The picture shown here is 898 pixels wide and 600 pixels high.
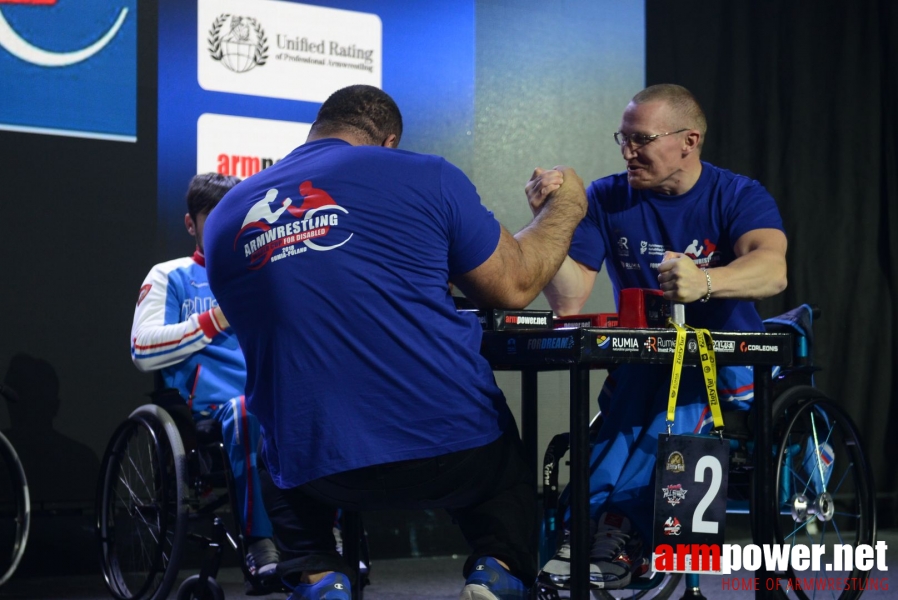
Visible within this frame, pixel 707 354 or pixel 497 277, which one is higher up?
pixel 497 277

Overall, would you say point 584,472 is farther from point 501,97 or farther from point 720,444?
point 501,97

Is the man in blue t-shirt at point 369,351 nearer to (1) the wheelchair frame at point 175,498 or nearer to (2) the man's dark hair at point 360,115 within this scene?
(2) the man's dark hair at point 360,115

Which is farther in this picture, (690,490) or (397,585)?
(397,585)

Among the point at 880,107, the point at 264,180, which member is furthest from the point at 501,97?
the point at 264,180

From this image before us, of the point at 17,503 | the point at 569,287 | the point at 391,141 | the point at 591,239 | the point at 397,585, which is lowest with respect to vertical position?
the point at 397,585

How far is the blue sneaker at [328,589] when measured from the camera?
5.05ft

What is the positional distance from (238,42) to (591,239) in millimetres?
1623

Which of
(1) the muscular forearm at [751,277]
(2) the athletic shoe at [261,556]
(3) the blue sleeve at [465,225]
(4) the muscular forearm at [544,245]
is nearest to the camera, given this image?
(3) the blue sleeve at [465,225]

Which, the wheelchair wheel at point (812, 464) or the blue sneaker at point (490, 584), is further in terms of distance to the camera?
the wheelchair wheel at point (812, 464)

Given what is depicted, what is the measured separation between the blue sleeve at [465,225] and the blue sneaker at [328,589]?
1.71 ft

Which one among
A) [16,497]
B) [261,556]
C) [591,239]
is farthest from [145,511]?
[591,239]

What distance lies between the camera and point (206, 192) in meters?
2.80

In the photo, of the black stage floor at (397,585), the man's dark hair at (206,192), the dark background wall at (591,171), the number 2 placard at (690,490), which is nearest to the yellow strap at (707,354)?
the number 2 placard at (690,490)

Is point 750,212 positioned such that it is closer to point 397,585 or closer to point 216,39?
point 397,585
